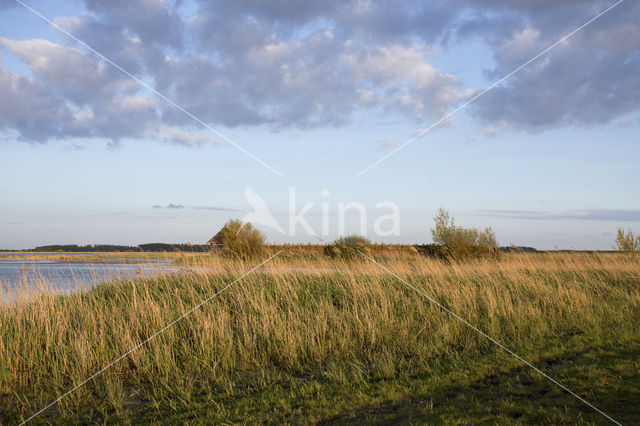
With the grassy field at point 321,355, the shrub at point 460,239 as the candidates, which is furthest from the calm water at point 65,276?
the shrub at point 460,239

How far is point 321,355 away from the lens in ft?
24.7

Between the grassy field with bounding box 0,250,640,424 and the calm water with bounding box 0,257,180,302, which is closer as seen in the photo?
the grassy field with bounding box 0,250,640,424

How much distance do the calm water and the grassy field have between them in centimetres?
40

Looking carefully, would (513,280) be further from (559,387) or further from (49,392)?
(49,392)

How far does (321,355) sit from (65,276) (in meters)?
8.27

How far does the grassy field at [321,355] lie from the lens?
5.28 m

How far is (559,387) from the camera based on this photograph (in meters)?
5.57

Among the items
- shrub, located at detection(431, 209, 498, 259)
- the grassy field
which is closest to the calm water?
the grassy field

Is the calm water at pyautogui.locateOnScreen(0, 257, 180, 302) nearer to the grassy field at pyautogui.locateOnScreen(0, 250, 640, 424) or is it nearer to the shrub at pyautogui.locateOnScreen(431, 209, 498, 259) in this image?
the grassy field at pyautogui.locateOnScreen(0, 250, 640, 424)

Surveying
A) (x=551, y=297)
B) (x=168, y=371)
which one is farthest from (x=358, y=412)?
(x=551, y=297)

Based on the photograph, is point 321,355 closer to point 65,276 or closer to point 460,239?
point 65,276

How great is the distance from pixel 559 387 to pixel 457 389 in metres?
1.23

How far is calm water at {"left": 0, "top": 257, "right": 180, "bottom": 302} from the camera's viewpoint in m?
9.33

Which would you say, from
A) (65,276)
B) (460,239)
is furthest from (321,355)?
(460,239)
